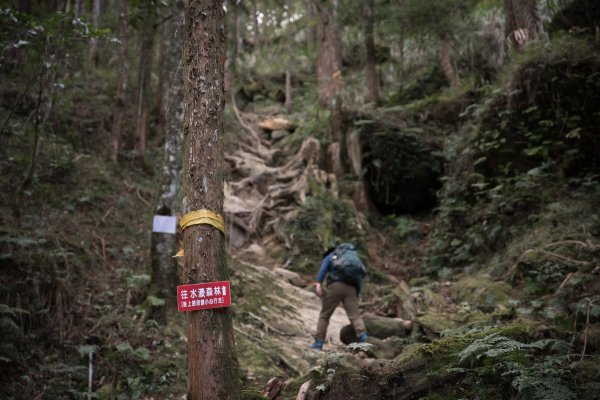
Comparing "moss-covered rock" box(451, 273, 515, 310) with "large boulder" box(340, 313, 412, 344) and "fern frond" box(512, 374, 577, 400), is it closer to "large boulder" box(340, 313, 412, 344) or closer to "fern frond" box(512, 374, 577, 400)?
"large boulder" box(340, 313, 412, 344)

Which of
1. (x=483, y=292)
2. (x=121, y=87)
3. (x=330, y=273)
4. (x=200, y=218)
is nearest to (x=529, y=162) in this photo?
(x=483, y=292)

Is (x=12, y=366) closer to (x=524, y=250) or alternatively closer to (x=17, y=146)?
(x=17, y=146)

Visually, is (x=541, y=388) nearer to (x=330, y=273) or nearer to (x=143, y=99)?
(x=330, y=273)

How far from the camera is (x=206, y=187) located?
143 inches

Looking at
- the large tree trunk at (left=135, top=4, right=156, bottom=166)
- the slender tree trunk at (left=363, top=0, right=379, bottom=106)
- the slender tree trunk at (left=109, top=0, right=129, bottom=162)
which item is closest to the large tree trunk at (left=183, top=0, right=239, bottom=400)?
the slender tree trunk at (left=109, top=0, right=129, bottom=162)

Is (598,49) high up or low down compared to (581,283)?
up

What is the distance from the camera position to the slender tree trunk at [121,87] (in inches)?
461

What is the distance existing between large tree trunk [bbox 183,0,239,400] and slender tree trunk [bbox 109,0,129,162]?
875 cm

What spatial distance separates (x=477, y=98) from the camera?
12977mm

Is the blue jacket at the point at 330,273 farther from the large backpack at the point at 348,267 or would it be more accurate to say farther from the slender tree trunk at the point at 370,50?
the slender tree trunk at the point at 370,50

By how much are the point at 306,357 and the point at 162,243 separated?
2.75m

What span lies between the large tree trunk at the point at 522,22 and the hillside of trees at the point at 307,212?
71 millimetres

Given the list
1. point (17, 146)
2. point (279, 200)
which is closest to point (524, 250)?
point (279, 200)

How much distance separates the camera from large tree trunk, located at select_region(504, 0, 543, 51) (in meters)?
10.6
